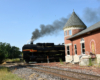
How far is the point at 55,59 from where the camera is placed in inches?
974

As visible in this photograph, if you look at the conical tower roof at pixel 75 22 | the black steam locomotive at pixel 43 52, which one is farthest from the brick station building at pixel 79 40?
the black steam locomotive at pixel 43 52

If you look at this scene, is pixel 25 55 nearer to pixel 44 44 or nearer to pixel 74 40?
pixel 44 44

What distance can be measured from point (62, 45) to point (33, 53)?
5587 millimetres

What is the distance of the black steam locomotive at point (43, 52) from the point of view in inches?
923

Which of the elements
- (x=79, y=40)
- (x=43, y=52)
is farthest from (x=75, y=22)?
(x=43, y=52)

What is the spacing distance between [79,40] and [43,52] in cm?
724

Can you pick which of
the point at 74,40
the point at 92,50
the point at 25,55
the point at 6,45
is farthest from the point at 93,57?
the point at 6,45

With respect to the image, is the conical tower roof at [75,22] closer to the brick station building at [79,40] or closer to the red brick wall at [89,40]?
the brick station building at [79,40]

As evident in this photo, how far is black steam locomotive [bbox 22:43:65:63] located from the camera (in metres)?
23.5

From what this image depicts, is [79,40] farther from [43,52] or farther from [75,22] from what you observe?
[43,52]

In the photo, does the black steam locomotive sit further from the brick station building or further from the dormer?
the dormer

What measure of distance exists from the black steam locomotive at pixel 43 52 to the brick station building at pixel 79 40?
5.77ft

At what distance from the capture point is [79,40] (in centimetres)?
1981

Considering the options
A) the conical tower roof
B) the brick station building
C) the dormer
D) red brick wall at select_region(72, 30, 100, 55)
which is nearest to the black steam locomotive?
the brick station building
